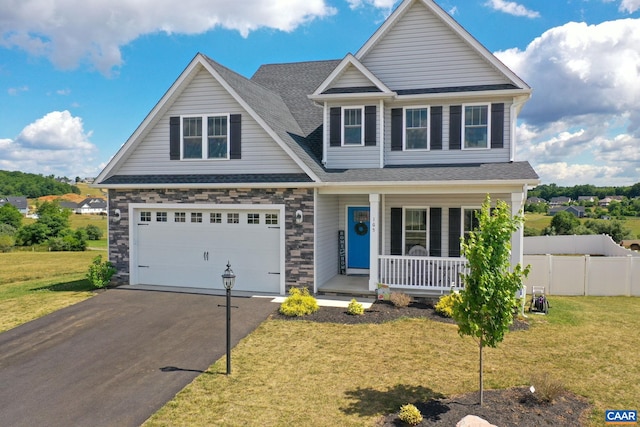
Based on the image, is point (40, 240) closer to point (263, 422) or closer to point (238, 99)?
point (238, 99)

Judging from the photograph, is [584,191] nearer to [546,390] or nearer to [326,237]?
[326,237]

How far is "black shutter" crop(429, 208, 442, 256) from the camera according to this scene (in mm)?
13438

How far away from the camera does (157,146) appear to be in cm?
1342

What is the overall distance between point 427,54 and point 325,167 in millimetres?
4814

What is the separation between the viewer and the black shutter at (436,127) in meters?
13.1

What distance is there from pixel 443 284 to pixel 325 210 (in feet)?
13.4

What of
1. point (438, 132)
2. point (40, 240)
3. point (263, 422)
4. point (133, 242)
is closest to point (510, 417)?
point (263, 422)

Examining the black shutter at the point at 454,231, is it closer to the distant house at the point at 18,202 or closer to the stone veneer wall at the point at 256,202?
the stone veneer wall at the point at 256,202

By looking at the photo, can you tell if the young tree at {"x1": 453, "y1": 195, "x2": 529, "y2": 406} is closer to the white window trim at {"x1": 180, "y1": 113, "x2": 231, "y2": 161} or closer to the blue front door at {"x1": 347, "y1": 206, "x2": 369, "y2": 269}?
the blue front door at {"x1": 347, "y1": 206, "x2": 369, "y2": 269}

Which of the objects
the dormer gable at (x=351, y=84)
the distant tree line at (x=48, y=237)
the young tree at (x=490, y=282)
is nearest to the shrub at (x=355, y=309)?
the young tree at (x=490, y=282)

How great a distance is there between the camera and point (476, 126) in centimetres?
1291

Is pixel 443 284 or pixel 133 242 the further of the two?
pixel 133 242

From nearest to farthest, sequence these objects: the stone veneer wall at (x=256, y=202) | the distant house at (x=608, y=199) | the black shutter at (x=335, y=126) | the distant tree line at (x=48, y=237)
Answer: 1. the stone veneer wall at (x=256, y=202)
2. the black shutter at (x=335, y=126)
3. the distant tree line at (x=48, y=237)
4. the distant house at (x=608, y=199)

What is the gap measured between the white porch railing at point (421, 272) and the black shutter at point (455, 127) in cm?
369
